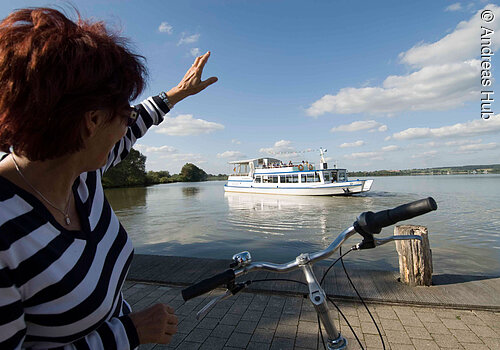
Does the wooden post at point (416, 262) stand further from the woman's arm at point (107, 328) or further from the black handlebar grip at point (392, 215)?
the woman's arm at point (107, 328)

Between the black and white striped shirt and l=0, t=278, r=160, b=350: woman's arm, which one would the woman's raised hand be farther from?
l=0, t=278, r=160, b=350: woman's arm

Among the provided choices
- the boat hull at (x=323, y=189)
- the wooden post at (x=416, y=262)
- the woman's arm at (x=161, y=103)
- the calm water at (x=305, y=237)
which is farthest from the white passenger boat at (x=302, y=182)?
the woman's arm at (x=161, y=103)

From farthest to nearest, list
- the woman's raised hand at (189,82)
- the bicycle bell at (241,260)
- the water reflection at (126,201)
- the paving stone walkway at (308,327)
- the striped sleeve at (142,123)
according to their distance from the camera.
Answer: the water reflection at (126,201) < the paving stone walkway at (308,327) < the woman's raised hand at (189,82) < the striped sleeve at (142,123) < the bicycle bell at (241,260)

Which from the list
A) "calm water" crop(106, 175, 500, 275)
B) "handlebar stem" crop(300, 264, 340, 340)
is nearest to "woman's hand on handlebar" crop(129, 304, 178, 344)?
"handlebar stem" crop(300, 264, 340, 340)

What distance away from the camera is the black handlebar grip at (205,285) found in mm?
1162

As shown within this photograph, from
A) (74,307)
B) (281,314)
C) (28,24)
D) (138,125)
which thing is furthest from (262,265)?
(281,314)

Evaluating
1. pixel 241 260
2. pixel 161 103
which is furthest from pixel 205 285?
pixel 161 103

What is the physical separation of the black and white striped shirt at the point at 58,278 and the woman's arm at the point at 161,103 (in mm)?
515

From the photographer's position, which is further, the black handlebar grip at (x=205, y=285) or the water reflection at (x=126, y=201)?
the water reflection at (x=126, y=201)

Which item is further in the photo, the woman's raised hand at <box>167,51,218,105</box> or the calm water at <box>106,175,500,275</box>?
the calm water at <box>106,175,500,275</box>

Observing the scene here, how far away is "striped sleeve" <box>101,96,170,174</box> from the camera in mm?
1498

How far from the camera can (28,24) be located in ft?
2.72

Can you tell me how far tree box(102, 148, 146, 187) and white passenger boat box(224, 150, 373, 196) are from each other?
113 feet

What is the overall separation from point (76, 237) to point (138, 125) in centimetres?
83
